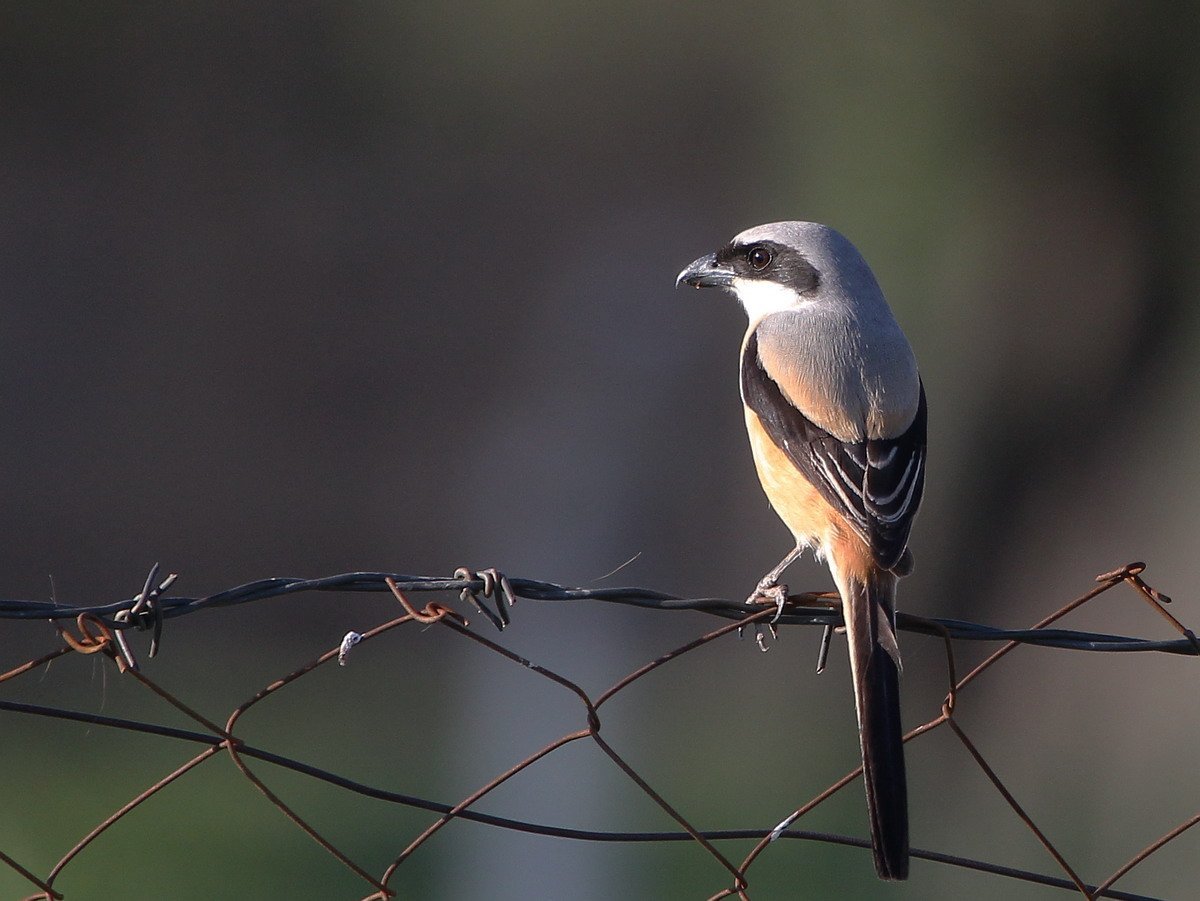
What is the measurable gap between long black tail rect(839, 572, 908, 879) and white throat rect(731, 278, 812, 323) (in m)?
1.18

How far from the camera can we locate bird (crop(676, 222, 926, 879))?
2756 mm

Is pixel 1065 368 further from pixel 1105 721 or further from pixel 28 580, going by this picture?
pixel 28 580

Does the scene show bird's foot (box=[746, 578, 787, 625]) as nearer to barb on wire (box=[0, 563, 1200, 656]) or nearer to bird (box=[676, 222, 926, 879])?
bird (box=[676, 222, 926, 879])

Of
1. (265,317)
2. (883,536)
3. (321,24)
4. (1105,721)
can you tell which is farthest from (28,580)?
(883,536)

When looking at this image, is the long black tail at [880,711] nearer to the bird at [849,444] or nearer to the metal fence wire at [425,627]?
the bird at [849,444]

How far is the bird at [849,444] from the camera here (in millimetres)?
2756

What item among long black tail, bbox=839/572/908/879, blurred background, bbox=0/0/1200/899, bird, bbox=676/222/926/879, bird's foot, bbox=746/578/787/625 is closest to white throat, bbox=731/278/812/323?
bird, bbox=676/222/926/879

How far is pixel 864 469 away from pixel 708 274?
1.29m

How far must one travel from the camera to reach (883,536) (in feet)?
10.1

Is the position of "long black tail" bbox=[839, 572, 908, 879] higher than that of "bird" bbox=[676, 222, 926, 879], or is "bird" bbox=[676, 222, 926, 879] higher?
"bird" bbox=[676, 222, 926, 879]

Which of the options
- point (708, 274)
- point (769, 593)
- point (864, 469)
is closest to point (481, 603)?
point (769, 593)

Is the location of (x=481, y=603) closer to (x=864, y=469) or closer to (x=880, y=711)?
(x=880, y=711)

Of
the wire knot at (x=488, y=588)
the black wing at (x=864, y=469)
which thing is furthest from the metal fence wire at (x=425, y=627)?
the black wing at (x=864, y=469)

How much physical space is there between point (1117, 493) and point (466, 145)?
784 centimetres
